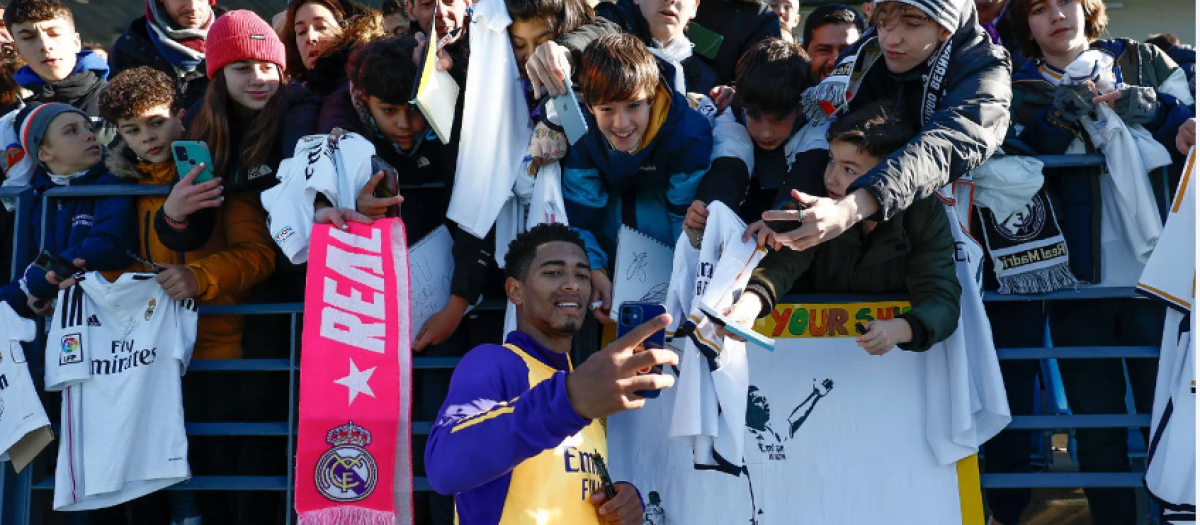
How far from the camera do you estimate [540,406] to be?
2.38m

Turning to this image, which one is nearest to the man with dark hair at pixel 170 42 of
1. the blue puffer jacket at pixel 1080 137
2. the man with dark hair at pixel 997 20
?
the man with dark hair at pixel 997 20

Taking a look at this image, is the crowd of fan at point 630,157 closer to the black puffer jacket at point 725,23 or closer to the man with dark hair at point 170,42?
the black puffer jacket at point 725,23

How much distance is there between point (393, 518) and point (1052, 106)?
281 centimetres

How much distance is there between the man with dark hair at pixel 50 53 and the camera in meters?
5.54

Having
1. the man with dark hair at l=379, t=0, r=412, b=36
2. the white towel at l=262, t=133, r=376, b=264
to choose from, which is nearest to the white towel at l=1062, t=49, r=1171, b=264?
the white towel at l=262, t=133, r=376, b=264

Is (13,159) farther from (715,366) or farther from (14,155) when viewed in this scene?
(715,366)

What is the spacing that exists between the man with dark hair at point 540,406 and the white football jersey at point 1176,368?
5.61 feet

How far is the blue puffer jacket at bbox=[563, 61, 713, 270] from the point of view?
3.80 metres

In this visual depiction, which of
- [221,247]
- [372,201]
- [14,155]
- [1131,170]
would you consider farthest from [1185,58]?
[14,155]

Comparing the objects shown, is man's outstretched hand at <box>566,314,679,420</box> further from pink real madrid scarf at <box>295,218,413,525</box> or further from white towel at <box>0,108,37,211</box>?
white towel at <box>0,108,37,211</box>

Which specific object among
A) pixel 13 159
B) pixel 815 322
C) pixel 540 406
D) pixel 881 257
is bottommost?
pixel 540 406

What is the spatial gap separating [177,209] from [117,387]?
684 millimetres

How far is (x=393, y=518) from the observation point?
355cm

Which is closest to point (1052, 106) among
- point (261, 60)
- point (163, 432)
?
point (261, 60)
